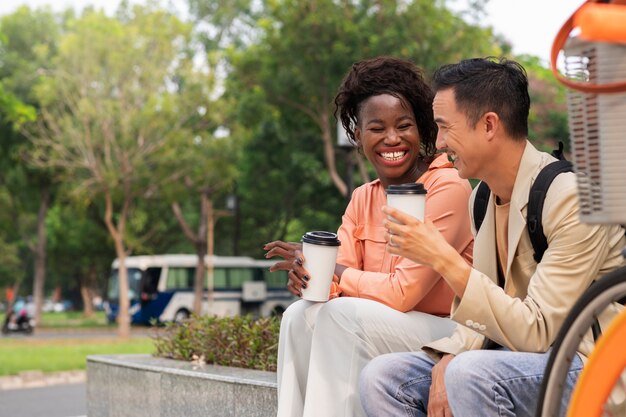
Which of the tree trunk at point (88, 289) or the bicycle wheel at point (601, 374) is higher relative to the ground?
the bicycle wheel at point (601, 374)

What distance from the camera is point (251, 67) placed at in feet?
84.9

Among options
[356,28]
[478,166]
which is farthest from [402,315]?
[356,28]

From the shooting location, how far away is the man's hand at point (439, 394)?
8.95ft

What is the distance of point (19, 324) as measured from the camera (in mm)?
31672

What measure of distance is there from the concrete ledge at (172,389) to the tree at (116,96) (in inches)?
866

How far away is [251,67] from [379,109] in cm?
2242

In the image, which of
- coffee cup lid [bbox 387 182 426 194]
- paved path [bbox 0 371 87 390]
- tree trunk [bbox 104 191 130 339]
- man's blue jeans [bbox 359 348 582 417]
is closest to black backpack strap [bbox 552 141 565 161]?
coffee cup lid [bbox 387 182 426 194]

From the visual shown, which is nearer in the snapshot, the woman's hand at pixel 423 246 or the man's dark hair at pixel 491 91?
the woman's hand at pixel 423 246

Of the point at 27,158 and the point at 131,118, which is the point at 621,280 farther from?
the point at 27,158

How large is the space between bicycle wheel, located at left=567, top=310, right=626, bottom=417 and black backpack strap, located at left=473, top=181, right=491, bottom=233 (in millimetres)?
986

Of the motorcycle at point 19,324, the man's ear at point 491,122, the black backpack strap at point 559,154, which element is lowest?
the motorcycle at point 19,324

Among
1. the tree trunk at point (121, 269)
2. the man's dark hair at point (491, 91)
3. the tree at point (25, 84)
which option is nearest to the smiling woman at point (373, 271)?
the man's dark hair at point (491, 91)

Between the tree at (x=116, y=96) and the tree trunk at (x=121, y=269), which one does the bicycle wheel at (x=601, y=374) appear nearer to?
the tree at (x=116, y=96)

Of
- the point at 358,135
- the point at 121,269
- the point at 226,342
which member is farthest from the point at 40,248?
the point at 358,135
